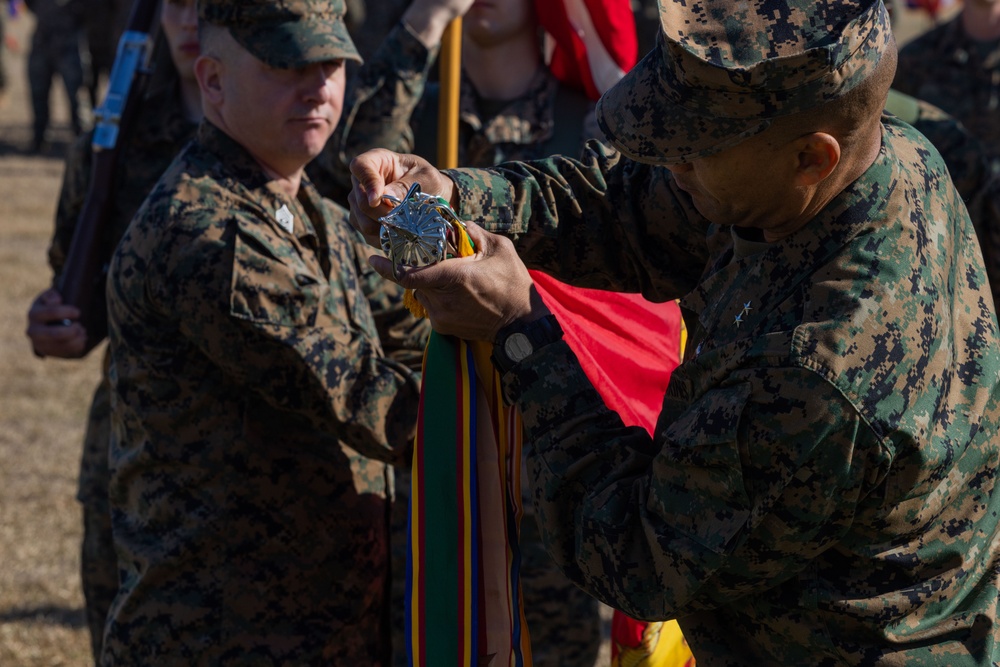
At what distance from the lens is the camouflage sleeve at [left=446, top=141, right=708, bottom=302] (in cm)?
238

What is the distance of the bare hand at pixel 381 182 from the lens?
86.7 inches

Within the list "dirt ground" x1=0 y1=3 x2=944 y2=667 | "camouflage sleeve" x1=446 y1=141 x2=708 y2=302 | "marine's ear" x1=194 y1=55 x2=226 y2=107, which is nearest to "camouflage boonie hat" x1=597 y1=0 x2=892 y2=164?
"camouflage sleeve" x1=446 y1=141 x2=708 y2=302

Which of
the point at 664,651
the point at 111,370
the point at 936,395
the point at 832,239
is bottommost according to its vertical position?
the point at 664,651

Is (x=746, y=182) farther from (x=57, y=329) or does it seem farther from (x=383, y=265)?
(x=57, y=329)

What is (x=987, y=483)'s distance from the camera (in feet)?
6.57

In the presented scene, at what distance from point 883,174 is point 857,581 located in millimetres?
649

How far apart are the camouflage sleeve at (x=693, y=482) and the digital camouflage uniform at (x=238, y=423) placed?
0.73 meters

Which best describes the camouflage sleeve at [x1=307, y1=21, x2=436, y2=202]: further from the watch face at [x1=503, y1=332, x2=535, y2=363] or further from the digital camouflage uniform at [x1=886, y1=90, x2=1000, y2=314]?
the watch face at [x1=503, y1=332, x2=535, y2=363]

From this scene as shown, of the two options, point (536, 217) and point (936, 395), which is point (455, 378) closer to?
point (536, 217)

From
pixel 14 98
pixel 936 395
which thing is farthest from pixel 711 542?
pixel 14 98

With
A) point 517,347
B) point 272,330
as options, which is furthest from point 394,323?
point 517,347

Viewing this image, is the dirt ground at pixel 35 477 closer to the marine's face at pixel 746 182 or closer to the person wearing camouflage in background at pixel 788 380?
the person wearing camouflage in background at pixel 788 380

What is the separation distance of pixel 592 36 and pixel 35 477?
12.7 feet

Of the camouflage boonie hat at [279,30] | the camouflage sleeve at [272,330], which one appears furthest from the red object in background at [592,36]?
the camouflage sleeve at [272,330]
